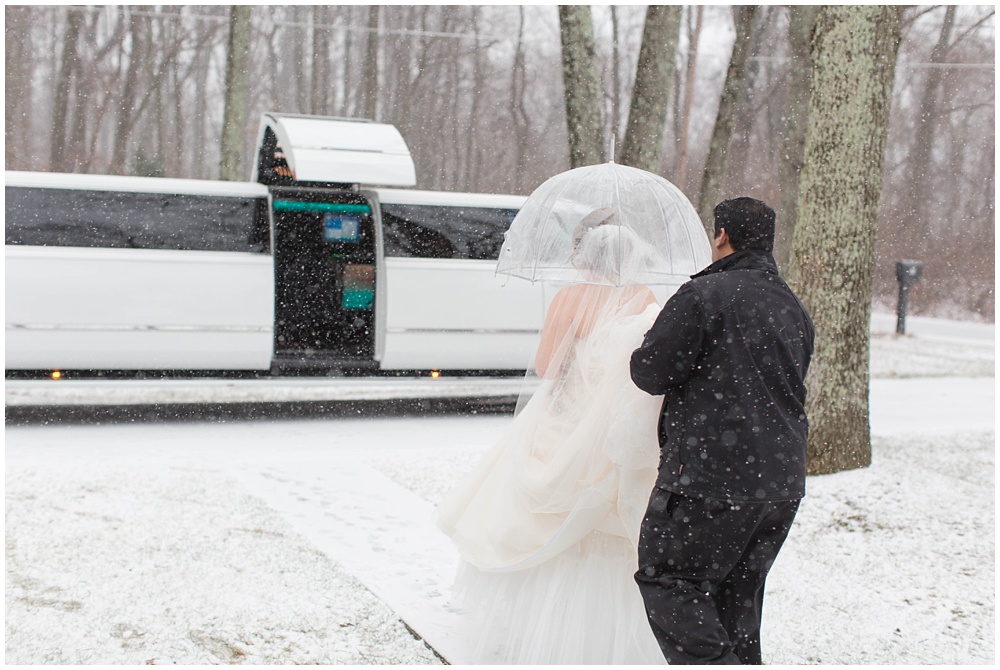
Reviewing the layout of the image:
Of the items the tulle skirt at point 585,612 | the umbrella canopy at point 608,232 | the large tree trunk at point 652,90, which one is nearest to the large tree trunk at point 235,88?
the large tree trunk at point 652,90

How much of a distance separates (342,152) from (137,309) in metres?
2.29

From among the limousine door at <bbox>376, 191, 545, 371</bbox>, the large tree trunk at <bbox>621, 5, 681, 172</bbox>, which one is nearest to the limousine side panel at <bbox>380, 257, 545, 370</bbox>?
the limousine door at <bbox>376, 191, 545, 371</bbox>

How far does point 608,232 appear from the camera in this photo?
145 inches

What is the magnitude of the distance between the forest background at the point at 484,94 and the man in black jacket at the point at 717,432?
25855mm

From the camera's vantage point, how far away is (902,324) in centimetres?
2148

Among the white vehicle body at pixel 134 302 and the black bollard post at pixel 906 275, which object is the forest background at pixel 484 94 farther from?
the white vehicle body at pixel 134 302

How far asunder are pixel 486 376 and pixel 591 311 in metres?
6.89

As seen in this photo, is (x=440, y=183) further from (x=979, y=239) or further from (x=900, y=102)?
(x=979, y=239)

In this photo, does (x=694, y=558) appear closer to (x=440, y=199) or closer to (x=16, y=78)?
(x=440, y=199)

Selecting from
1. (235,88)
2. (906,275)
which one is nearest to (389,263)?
(235,88)

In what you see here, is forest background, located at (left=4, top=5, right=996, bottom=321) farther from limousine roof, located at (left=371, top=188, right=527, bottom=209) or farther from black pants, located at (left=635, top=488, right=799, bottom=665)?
black pants, located at (left=635, top=488, right=799, bottom=665)

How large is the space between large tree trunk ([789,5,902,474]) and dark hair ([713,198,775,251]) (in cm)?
431

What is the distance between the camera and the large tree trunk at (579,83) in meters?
10.7

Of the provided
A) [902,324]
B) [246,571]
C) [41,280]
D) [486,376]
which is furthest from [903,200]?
[246,571]
